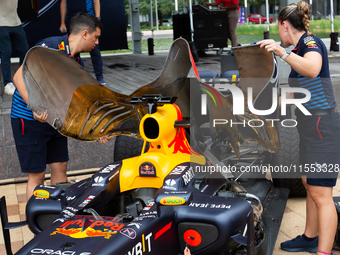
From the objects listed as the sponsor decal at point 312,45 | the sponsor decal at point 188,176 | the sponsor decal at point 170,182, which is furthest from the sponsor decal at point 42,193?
the sponsor decal at point 312,45

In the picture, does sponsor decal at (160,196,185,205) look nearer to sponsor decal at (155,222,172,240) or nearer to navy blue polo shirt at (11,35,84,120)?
sponsor decal at (155,222,172,240)

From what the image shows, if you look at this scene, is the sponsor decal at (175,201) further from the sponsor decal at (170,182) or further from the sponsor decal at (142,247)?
the sponsor decal at (170,182)

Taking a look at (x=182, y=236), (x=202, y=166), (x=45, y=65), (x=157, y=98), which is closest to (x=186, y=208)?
(x=182, y=236)

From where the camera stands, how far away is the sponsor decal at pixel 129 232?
7.70 ft

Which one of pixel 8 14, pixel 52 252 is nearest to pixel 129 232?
pixel 52 252

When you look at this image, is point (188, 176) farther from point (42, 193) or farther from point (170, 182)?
point (42, 193)

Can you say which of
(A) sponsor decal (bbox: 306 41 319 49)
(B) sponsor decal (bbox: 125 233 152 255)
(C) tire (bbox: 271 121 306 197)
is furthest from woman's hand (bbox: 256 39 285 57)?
(C) tire (bbox: 271 121 306 197)

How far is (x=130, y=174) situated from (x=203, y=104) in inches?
34.6

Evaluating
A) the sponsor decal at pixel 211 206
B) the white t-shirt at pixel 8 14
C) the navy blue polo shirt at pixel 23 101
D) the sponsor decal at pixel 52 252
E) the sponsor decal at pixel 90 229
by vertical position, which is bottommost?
the sponsor decal at pixel 52 252

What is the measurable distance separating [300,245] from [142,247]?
167 centimetres

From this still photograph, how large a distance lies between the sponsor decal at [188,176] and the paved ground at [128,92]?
1.09 meters

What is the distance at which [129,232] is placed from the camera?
2367 millimetres

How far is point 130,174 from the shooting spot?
318cm

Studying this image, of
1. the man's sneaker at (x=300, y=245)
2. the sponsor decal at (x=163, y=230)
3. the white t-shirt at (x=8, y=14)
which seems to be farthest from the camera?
the white t-shirt at (x=8, y=14)
